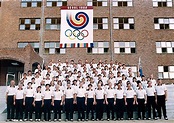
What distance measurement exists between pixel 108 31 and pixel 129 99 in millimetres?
16827

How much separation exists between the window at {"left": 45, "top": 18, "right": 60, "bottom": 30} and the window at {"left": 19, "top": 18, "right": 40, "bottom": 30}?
1017 mm

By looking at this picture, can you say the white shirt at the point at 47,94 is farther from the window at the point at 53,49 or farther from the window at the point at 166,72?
the window at the point at 166,72

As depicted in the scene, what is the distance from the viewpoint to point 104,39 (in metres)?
26.4

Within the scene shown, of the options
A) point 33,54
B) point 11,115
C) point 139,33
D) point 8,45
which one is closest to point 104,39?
point 139,33

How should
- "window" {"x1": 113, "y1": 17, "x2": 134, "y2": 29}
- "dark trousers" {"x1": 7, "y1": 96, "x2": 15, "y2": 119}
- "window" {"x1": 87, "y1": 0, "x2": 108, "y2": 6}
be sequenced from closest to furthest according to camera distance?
"dark trousers" {"x1": 7, "y1": 96, "x2": 15, "y2": 119}
"window" {"x1": 113, "y1": 17, "x2": 134, "y2": 29}
"window" {"x1": 87, "y1": 0, "x2": 108, "y2": 6}

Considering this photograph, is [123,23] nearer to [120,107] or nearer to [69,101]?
[120,107]

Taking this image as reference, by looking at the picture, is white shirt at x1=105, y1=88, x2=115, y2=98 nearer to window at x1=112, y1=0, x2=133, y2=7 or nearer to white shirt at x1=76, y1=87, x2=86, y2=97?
white shirt at x1=76, y1=87, x2=86, y2=97

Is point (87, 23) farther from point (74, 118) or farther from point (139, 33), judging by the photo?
point (74, 118)

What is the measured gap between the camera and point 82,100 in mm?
10594

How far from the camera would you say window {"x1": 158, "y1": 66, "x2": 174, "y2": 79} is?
25891 mm

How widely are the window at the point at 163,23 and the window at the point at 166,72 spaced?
4.59 m

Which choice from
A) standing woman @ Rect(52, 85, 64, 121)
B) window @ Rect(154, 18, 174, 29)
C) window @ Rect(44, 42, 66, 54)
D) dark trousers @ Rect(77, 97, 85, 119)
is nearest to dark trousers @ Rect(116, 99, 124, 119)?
dark trousers @ Rect(77, 97, 85, 119)

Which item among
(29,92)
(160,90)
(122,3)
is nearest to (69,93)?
(29,92)

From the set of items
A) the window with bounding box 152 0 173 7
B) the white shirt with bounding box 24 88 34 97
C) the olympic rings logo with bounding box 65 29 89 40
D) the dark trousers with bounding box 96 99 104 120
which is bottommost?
the dark trousers with bounding box 96 99 104 120
